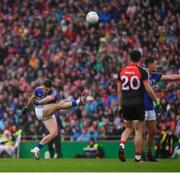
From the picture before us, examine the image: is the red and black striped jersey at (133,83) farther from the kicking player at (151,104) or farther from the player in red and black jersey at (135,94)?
the kicking player at (151,104)

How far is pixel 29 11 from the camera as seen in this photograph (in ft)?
109

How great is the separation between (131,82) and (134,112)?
2.13 ft

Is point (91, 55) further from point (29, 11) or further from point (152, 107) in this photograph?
point (152, 107)

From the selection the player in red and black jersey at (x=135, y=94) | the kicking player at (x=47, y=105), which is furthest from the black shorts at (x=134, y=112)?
the kicking player at (x=47, y=105)

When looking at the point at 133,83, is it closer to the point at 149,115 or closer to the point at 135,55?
the point at 135,55

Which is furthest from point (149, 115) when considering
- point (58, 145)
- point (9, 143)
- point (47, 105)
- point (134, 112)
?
point (9, 143)

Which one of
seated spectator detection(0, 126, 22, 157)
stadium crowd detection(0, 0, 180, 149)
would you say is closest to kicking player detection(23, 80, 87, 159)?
stadium crowd detection(0, 0, 180, 149)

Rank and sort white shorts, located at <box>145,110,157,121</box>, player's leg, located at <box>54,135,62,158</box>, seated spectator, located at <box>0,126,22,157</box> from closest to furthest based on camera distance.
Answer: white shorts, located at <box>145,110,157,121</box> → player's leg, located at <box>54,135,62,158</box> → seated spectator, located at <box>0,126,22,157</box>

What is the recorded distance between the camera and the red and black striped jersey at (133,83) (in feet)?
53.2

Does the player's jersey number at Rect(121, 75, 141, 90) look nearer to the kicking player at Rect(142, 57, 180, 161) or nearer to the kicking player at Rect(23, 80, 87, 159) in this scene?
the kicking player at Rect(142, 57, 180, 161)

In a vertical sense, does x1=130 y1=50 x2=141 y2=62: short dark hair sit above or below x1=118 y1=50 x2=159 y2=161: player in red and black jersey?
above

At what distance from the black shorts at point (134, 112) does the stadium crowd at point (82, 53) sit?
766 cm

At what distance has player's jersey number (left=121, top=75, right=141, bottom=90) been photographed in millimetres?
16234

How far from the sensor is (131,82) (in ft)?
53.4
